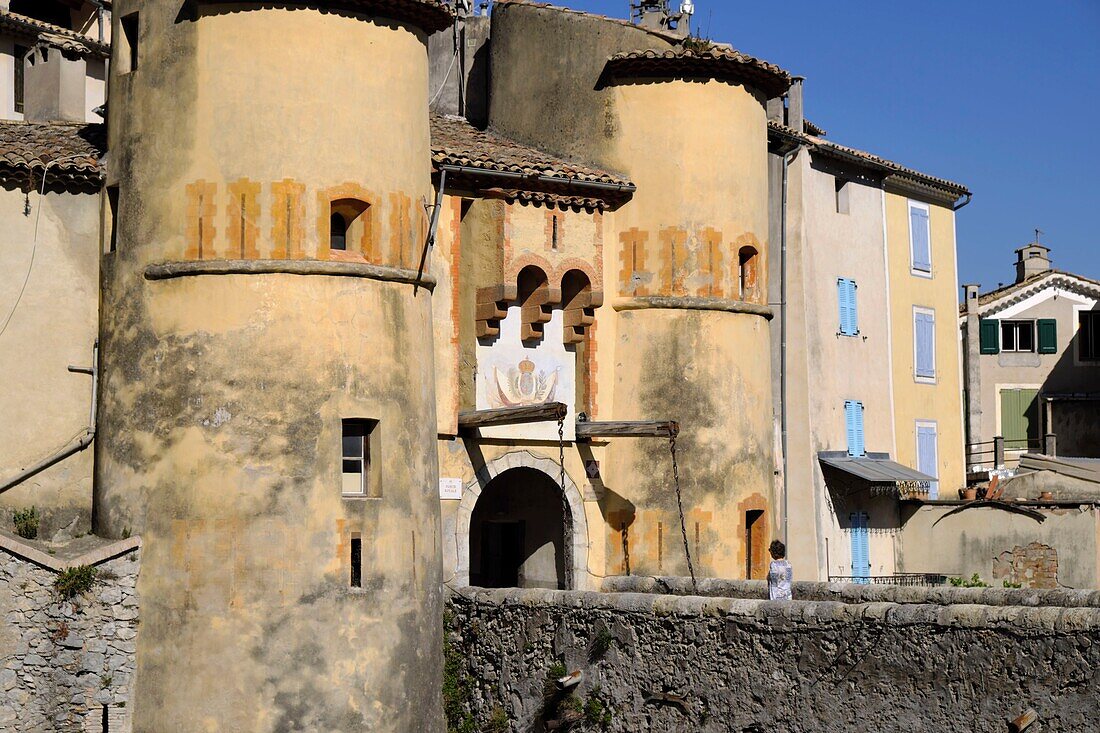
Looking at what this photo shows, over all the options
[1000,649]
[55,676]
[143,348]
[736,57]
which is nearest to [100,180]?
[143,348]

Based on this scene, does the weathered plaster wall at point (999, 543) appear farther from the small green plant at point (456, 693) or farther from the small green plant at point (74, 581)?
the small green plant at point (74, 581)

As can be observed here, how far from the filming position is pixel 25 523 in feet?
75.6

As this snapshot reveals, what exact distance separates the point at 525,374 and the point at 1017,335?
80.5 ft

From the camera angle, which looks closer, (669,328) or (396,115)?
(396,115)

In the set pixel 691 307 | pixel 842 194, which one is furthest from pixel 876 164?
pixel 691 307

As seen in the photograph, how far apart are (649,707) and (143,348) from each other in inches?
307

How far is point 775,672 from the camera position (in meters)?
20.2

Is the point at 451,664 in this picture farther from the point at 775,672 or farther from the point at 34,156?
the point at 34,156

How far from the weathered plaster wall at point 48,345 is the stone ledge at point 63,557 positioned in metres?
1.13

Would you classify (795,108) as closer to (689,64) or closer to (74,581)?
(689,64)

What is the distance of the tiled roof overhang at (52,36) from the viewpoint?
30.3 m

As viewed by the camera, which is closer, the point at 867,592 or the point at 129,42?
the point at 867,592

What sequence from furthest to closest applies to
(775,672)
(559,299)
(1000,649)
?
(559,299), (775,672), (1000,649)

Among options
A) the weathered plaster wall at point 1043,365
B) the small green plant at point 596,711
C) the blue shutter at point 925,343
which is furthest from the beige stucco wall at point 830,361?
the weathered plaster wall at point 1043,365
